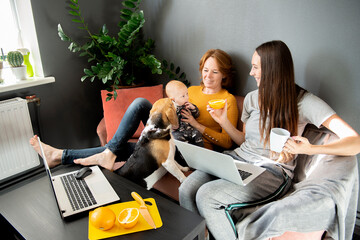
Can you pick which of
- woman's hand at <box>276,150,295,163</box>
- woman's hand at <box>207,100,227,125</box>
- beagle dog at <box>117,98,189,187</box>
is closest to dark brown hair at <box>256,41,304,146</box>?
woman's hand at <box>276,150,295,163</box>

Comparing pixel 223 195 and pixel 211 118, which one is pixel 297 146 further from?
pixel 211 118

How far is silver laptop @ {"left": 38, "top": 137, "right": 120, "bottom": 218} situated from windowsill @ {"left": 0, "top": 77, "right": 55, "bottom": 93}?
964mm

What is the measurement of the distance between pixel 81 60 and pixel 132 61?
50cm

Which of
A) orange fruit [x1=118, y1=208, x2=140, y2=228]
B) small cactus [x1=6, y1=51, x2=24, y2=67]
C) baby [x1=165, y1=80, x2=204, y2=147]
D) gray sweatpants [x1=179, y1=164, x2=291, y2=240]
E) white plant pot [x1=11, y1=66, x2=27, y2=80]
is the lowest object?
gray sweatpants [x1=179, y1=164, x2=291, y2=240]

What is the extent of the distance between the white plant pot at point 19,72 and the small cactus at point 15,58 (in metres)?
0.03

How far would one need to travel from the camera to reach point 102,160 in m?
1.80

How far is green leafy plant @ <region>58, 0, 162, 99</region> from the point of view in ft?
7.32

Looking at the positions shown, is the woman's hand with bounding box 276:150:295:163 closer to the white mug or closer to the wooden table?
the white mug

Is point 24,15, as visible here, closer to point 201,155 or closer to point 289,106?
point 201,155

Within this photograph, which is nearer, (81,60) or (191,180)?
(191,180)

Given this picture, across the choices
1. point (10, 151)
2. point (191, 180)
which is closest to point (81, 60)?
point (10, 151)

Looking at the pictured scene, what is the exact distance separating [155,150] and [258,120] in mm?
650

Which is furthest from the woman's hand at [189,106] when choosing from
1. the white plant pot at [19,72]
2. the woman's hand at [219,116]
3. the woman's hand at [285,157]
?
the white plant pot at [19,72]

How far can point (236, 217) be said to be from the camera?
1.41 m
